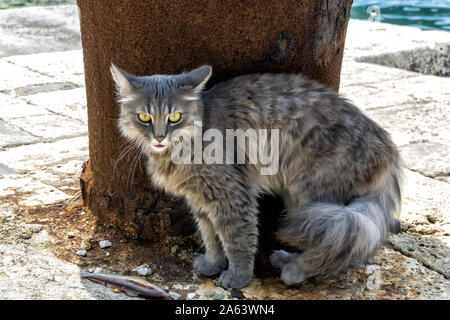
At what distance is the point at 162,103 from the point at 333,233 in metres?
1.01

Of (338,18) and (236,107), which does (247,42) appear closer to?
(236,107)

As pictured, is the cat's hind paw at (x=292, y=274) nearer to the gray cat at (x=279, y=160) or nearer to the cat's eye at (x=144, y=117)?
the gray cat at (x=279, y=160)

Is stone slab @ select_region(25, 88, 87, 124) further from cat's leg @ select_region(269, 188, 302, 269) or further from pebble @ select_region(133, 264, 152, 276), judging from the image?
cat's leg @ select_region(269, 188, 302, 269)

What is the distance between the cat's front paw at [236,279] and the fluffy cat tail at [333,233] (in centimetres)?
31

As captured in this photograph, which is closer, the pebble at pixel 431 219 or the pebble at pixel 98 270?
the pebble at pixel 98 270

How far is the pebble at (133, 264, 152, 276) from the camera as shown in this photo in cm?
270

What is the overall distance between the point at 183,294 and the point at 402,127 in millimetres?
3298

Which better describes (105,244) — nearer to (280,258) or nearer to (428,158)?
(280,258)

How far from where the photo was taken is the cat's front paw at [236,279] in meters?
2.63

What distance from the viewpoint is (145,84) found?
2.44 meters

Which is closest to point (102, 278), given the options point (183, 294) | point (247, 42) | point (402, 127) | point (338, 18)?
point (183, 294)

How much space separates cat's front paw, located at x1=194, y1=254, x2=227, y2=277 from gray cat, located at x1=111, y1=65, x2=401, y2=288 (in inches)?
3.4

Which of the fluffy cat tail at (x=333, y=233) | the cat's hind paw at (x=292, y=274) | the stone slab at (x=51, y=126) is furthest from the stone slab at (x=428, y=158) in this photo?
the stone slab at (x=51, y=126)

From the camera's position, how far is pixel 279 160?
2625mm
